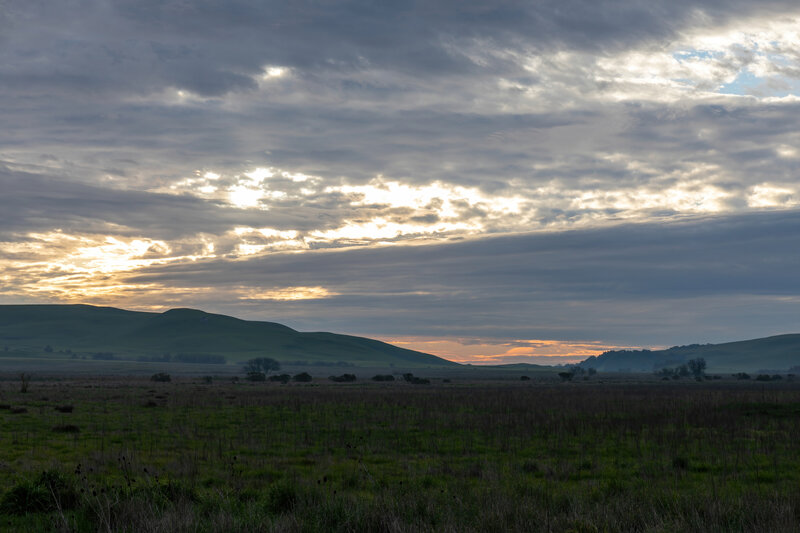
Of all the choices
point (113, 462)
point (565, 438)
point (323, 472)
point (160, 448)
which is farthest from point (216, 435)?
point (565, 438)

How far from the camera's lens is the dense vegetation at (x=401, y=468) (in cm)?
1033

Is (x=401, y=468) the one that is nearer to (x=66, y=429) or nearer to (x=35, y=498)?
(x=35, y=498)

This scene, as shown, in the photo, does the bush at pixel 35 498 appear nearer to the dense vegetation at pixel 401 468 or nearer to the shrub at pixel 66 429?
the dense vegetation at pixel 401 468

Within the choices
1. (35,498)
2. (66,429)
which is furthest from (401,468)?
(66,429)

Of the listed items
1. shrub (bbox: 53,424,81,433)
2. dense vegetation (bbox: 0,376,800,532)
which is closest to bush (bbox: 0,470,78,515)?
dense vegetation (bbox: 0,376,800,532)

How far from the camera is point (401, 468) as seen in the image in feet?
62.6

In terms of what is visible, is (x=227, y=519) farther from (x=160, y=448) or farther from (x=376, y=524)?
(x=160, y=448)

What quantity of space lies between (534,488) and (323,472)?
6.54 metres

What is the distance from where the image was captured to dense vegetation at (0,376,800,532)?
407 inches

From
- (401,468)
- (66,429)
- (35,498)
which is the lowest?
(66,429)

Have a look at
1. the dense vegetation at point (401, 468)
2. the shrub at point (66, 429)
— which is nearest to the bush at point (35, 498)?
the dense vegetation at point (401, 468)

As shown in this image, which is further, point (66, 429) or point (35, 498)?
point (66, 429)

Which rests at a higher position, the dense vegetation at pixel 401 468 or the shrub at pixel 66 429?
the dense vegetation at pixel 401 468

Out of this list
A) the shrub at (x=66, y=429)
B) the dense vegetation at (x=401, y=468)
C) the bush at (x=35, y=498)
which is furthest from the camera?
the shrub at (x=66, y=429)
